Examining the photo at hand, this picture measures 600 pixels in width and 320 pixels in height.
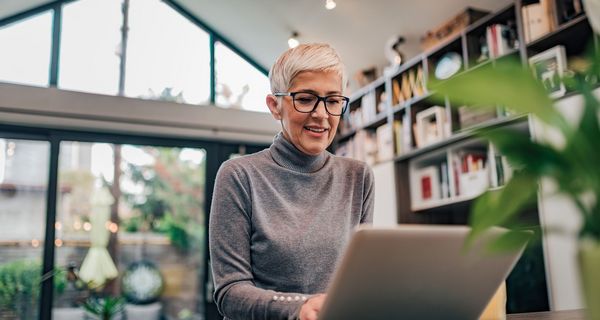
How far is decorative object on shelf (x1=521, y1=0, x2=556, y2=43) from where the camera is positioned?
2.87 meters

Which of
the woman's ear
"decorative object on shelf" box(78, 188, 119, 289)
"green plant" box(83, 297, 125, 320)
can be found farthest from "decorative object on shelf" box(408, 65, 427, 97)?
"green plant" box(83, 297, 125, 320)

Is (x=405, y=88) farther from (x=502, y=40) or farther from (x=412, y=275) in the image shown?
(x=412, y=275)

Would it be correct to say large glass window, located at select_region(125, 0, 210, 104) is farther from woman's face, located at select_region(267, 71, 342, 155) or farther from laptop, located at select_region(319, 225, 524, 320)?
laptop, located at select_region(319, 225, 524, 320)

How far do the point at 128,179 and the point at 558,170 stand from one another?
498 centimetres

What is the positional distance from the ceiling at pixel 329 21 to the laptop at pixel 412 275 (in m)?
3.33

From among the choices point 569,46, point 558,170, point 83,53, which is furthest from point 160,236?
point 558,170

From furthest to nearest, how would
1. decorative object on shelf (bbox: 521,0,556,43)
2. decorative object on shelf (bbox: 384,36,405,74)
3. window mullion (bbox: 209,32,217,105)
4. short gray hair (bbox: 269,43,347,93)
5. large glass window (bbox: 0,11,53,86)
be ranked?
window mullion (bbox: 209,32,217,105) → large glass window (bbox: 0,11,53,86) → decorative object on shelf (bbox: 384,36,405,74) → decorative object on shelf (bbox: 521,0,556,43) → short gray hair (bbox: 269,43,347,93)

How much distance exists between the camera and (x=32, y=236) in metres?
4.45

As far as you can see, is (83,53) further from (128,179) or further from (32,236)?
(32,236)

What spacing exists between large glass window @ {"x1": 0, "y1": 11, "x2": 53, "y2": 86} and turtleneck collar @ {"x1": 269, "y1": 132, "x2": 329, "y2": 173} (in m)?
3.90

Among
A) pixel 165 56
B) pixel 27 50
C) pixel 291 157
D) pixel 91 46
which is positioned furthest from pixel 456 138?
pixel 27 50

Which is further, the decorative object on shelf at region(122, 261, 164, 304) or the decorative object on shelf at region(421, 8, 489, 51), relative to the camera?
the decorative object on shelf at region(122, 261, 164, 304)

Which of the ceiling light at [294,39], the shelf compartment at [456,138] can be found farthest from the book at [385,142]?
the ceiling light at [294,39]

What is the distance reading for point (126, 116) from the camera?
468 cm
